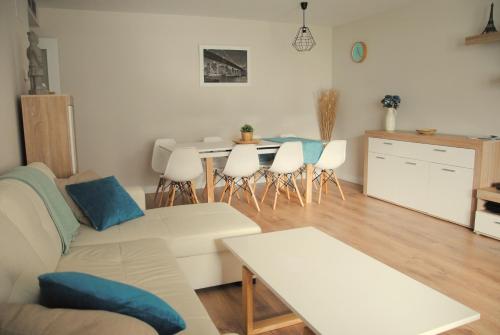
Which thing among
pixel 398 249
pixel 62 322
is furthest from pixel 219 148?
pixel 62 322

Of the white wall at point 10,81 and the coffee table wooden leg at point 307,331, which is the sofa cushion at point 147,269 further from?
the white wall at point 10,81

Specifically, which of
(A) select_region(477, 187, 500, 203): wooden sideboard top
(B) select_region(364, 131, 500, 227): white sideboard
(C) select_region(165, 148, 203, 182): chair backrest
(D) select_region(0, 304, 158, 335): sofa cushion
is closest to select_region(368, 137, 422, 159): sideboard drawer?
(B) select_region(364, 131, 500, 227): white sideboard

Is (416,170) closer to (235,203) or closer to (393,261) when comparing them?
(393,261)

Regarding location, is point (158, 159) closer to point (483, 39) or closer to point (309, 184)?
point (309, 184)

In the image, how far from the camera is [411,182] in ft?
15.5

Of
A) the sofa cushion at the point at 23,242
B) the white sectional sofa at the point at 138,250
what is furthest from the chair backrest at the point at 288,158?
the sofa cushion at the point at 23,242

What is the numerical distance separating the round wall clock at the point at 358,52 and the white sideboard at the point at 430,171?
4.47 ft

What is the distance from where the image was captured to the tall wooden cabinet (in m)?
3.15

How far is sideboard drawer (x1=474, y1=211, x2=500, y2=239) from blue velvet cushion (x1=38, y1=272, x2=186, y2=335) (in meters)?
3.48

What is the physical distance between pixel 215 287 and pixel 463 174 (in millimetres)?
2815

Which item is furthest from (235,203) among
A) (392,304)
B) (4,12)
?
(392,304)

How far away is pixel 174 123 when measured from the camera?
5.79 meters

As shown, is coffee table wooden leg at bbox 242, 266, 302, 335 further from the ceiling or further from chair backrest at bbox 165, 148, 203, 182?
the ceiling

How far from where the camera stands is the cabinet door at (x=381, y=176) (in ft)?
16.5
